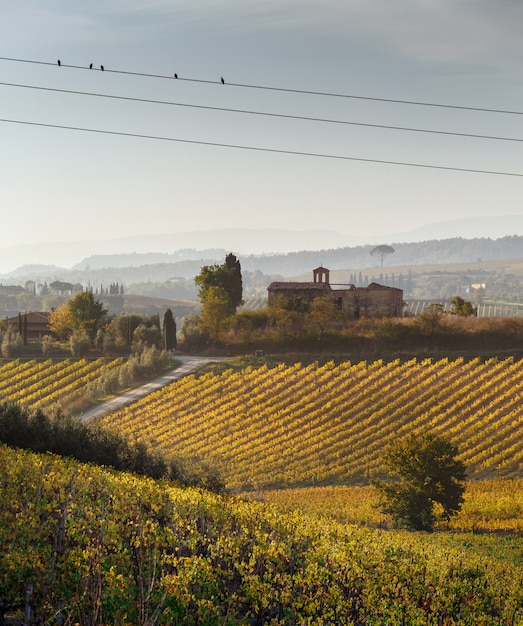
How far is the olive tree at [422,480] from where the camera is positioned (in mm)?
31406

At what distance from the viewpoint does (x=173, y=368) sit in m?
69.8

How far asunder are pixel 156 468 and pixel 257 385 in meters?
31.5

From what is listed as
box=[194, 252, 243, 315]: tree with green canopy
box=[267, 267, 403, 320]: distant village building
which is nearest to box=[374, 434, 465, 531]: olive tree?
box=[267, 267, 403, 320]: distant village building

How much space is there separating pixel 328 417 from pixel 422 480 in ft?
79.9

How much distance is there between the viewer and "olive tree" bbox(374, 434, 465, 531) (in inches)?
1236

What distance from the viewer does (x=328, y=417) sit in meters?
55.8

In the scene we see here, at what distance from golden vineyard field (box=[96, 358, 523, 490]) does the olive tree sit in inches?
Answer: 534

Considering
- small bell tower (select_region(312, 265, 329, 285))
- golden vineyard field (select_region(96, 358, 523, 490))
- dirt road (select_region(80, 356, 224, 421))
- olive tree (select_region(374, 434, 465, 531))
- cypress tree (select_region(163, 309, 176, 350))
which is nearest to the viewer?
olive tree (select_region(374, 434, 465, 531))

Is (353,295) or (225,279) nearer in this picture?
(225,279)

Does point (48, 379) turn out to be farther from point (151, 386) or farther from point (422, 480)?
point (422, 480)

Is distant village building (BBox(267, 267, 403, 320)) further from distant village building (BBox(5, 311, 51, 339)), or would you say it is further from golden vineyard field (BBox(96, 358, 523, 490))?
distant village building (BBox(5, 311, 51, 339))

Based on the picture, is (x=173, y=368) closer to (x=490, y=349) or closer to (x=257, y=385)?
(x=257, y=385)

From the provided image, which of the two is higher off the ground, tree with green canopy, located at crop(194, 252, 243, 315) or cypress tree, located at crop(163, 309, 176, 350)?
tree with green canopy, located at crop(194, 252, 243, 315)

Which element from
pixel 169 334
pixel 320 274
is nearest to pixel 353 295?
pixel 320 274
